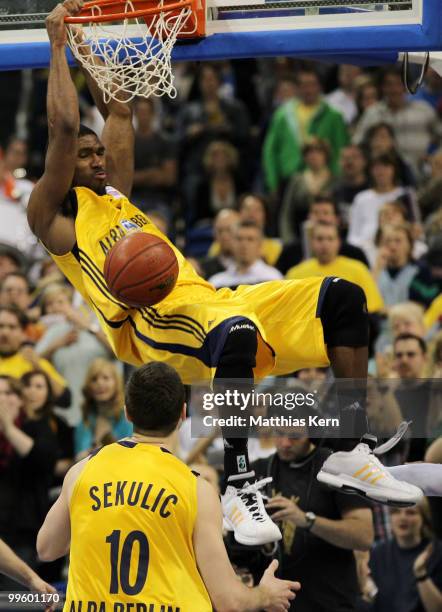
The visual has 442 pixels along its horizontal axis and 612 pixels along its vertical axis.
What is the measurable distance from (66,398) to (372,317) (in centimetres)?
280

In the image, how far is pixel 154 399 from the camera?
5871 mm

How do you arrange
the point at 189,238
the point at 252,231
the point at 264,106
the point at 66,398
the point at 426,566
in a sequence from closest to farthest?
1. the point at 426,566
2. the point at 66,398
3. the point at 252,231
4. the point at 189,238
5. the point at 264,106

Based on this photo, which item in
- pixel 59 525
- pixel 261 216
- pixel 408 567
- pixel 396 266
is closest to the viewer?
pixel 59 525

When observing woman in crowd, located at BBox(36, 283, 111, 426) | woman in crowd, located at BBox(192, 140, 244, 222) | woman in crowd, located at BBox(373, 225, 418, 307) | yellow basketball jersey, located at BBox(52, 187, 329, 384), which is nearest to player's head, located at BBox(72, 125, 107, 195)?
yellow basketball jersey, located at BBox(52, 187, 329, 384)

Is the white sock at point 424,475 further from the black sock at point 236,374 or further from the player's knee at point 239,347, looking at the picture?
the player's knee at point 239,347

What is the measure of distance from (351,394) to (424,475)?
66 cm

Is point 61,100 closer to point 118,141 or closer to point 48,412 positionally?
point 118,141

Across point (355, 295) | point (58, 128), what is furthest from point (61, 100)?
point (355, 295)

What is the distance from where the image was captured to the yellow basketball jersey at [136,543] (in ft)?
18.9

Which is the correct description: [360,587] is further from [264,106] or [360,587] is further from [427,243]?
[264,106]

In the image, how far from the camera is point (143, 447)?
5941 mm

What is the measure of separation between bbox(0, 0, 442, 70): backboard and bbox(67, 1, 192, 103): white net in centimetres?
16

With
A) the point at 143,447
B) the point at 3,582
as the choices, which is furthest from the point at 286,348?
the point at 3,582

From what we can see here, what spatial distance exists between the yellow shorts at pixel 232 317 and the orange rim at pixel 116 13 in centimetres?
164
